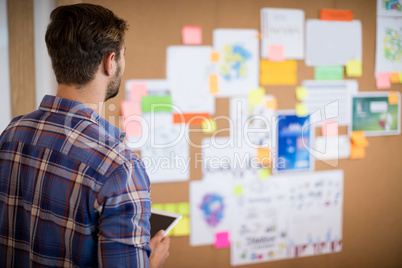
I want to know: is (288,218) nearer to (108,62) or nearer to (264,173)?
(264,173)

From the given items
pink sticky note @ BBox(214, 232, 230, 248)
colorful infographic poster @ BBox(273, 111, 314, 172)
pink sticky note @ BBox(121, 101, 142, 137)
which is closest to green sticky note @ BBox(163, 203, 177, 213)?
pink sticky note @ BBox(214, 232, 230, 248)

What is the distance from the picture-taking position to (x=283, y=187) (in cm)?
223

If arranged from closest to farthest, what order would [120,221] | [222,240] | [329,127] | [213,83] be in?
[120,221]
[213,83]
[222,240]
[329,127]

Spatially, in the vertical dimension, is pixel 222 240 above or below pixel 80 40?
below

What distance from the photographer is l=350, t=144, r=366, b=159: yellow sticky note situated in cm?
232

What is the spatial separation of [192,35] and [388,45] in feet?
4.14

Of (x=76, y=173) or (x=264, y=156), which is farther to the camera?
(x=264, y=156)

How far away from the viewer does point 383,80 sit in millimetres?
2328

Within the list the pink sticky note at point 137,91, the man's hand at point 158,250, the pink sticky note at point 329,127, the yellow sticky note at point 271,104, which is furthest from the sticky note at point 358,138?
the man's hand at point 158,250

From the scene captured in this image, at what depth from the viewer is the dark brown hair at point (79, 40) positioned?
0.94 metres

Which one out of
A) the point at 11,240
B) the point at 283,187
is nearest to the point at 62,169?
the point at 11,240

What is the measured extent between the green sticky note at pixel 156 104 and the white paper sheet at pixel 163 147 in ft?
0.09

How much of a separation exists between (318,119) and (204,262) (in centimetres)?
107

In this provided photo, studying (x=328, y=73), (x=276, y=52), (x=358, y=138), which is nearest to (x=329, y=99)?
(x=328, y=73)
